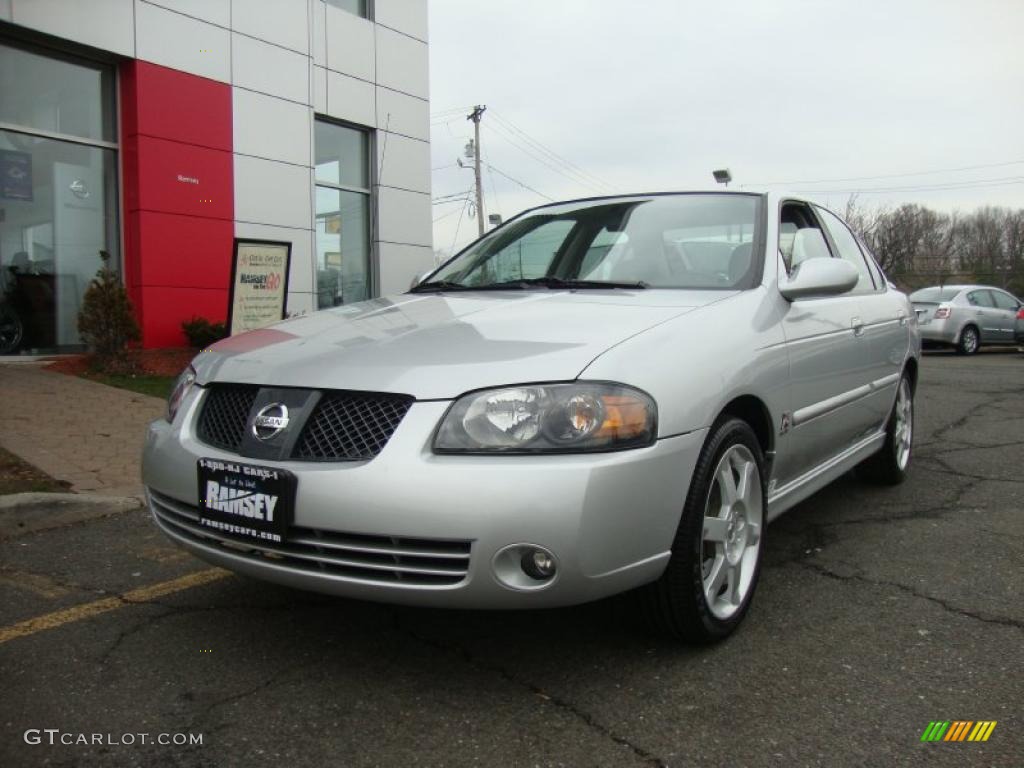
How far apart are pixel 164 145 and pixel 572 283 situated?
8.69m

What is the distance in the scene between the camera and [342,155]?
43.7 ft

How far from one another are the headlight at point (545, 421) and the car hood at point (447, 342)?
48 millimetres

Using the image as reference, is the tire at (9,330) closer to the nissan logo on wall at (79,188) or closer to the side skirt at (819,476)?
the nissan logo on wall at (79,188)

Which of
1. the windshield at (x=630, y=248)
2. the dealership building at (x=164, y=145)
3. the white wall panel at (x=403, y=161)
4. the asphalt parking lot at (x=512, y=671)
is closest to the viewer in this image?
the asphalt parking lot at (x=512, y=671)

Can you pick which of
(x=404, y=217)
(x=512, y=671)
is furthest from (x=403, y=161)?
(x=512, y=671)

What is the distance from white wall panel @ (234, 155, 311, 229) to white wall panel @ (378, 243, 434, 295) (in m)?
1.74

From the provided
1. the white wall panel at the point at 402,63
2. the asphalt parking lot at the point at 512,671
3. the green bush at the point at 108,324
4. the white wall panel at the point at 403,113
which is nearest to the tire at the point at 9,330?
the green bush at the point at 108,324

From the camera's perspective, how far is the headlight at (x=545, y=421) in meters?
2.21

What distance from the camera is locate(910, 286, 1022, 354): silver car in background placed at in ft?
52.4

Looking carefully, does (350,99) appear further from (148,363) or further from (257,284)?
(148,363)

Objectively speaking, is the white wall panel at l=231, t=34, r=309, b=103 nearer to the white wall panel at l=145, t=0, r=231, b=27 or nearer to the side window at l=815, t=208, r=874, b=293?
the white wall panel at l=145, t=0, r=231, b=27

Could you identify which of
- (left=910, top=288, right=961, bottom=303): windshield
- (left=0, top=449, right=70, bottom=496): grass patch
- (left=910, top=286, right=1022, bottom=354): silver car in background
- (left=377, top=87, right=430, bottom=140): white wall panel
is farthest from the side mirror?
(left=910, top=288, right=961, bottom=303): windshield

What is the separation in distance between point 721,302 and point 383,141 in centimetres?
1155

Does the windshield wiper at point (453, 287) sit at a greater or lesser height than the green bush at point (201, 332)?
greater
